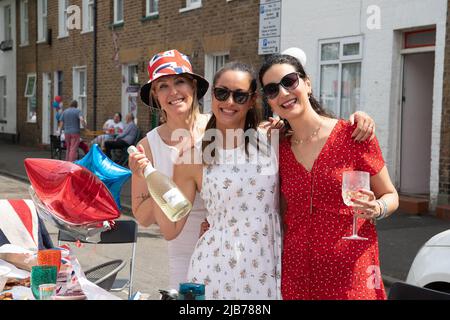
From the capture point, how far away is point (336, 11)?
1143 cm

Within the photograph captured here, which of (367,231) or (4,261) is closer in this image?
(367,231)

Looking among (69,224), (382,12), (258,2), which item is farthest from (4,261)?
(258,2)

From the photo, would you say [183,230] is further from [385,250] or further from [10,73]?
[10,73]

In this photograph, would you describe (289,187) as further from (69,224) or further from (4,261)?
(4,261)

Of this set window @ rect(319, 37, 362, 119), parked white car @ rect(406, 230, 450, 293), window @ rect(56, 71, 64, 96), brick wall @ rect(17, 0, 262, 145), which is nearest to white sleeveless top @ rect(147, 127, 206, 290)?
parked white car @ rect(406, 230, 450, 293)

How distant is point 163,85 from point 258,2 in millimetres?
10709

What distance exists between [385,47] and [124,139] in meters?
8.10

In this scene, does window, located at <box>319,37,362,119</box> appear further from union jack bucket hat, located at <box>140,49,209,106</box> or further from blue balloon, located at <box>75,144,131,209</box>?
union jack bucket hat, located at <box>140,49,209,106</box>

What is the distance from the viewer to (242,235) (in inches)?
103

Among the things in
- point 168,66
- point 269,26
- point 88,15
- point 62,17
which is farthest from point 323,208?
point 62,17

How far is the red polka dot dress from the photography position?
8.38ft

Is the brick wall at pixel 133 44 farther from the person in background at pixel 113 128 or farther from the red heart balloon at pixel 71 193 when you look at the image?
the red heart balloon at pixel 71 193

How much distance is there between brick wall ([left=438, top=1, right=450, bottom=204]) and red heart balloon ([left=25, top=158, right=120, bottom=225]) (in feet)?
25.1
